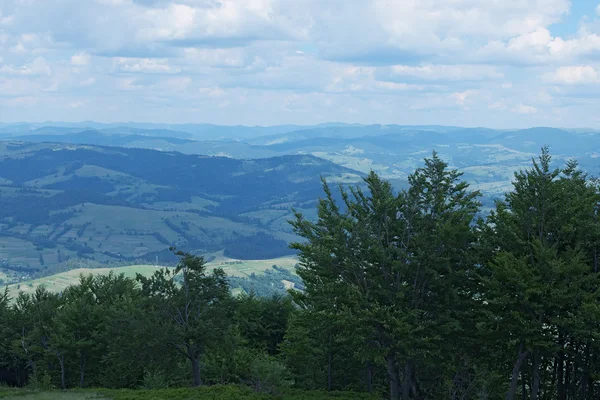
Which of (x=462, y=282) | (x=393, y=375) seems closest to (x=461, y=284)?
(x=462, y=282)

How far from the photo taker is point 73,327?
188 feet

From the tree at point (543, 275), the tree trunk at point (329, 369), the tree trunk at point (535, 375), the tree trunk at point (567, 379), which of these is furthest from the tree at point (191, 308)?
the tree trunk at point (567, 379)

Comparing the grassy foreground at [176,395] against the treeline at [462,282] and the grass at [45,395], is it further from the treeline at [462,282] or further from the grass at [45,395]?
the treeline at [462,282]

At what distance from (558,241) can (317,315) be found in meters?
14.8

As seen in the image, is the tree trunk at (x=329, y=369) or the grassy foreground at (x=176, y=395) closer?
the grassy foreground at (x=176, y=395)

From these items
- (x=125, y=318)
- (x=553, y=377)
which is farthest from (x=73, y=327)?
(x=553, y=377)

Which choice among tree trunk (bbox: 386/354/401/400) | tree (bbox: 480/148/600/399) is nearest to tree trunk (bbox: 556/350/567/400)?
tree (bbox: 480/148/600/399)

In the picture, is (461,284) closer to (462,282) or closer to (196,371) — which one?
(462,282)

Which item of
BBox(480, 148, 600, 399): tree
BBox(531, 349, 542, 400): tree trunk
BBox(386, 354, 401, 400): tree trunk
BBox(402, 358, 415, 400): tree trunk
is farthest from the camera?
BBox(386, 354, 401, 400): tree trunk

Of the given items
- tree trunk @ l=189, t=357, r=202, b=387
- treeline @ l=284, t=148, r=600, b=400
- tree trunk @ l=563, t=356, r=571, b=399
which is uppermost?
treeline @ l=284, t=148, r=600, b=400

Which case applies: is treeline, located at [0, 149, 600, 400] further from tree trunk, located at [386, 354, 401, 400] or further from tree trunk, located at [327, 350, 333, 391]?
tree trunk, located at [327, 350, 333, 391]

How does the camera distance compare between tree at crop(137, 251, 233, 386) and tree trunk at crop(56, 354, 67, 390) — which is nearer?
tree at crop(137, 251, 233, 386)

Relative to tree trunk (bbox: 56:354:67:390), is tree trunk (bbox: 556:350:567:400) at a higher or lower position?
higher

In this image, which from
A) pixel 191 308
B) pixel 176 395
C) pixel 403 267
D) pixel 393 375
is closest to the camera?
pixel 403 267
